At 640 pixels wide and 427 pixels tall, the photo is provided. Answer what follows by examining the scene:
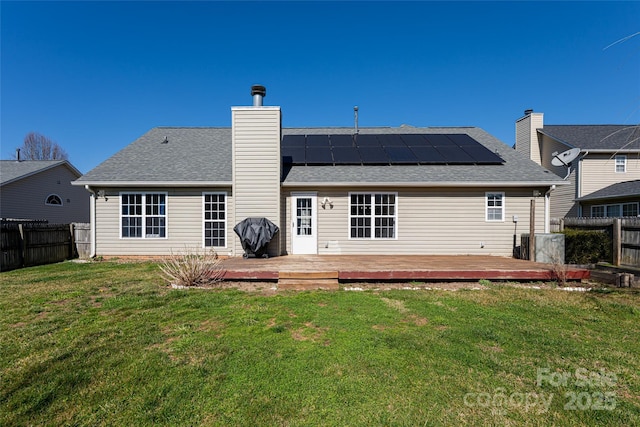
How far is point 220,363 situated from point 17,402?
1.64m

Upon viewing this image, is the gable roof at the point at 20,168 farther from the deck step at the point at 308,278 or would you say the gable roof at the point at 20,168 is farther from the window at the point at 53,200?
the deck step at the point at 308,278

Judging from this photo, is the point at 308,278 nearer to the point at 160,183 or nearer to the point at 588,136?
the point at 160,183

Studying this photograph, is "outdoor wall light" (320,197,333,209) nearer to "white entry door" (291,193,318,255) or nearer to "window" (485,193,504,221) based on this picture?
"white entry door" (291,193,318,255)

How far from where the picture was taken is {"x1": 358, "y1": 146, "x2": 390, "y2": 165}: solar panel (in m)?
10.8

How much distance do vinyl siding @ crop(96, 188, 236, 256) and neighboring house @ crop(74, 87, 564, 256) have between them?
0.12 ft

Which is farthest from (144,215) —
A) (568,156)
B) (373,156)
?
(568,156)

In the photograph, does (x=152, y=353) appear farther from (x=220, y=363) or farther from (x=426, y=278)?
(x=426, y=278)

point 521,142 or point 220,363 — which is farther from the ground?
point 521,142

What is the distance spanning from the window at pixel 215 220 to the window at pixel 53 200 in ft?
46.6

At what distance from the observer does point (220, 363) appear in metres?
3.06

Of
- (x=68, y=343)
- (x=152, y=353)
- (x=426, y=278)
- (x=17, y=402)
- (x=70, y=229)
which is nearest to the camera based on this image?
(x=17, y=402)

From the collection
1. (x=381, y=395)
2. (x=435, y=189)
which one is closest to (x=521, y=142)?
(x=435, y=189)

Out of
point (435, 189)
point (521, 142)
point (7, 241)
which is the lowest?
point (7, 241)

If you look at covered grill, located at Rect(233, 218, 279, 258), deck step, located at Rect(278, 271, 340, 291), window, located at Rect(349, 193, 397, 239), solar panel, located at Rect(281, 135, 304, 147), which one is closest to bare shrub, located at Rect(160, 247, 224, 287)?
deck step, located at Rect(278, 271, 340, 291)
